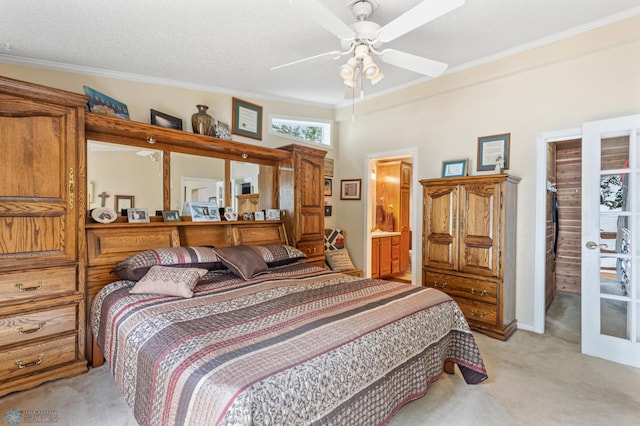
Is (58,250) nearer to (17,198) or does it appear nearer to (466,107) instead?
(17,198)

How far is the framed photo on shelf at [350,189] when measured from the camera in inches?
188

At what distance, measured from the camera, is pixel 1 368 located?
6.57 feet

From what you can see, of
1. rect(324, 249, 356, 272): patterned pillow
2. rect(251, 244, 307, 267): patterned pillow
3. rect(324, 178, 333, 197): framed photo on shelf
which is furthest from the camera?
rect(324, 178, 333, 197): framed photo on shelf

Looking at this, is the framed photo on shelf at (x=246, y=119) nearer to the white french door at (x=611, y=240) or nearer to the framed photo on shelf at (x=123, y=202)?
the framed photo on shelf at (x=123, y=202)

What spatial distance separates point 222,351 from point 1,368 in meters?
1.92

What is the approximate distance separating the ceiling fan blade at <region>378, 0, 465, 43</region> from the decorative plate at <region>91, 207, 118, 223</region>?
2.59 metres

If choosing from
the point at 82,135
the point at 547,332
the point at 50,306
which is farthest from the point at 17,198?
the point at 547,332

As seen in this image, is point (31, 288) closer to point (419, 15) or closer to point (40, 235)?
point (40, 235)

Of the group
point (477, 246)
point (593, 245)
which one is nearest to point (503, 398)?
point (477, 246)

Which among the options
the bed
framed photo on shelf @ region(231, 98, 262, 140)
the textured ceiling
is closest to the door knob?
the bed

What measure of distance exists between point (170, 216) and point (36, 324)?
129cm

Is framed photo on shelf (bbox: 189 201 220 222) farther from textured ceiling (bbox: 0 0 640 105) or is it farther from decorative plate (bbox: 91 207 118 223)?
textured ceiling (bbox: 0 0 640 105)

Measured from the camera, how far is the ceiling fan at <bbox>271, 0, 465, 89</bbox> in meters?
1.60

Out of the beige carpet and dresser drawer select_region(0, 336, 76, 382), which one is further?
dresser drawer select_region(0, 336, 76, 382)
